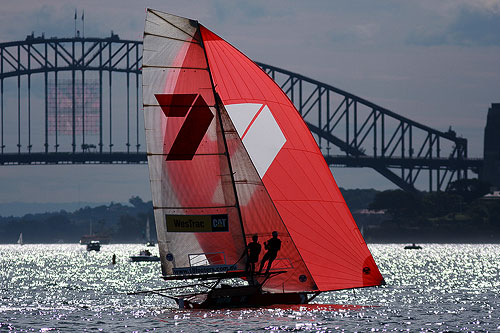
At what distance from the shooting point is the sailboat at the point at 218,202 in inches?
839

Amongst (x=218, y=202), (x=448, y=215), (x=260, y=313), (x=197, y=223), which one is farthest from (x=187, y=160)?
(x=448, y=215)

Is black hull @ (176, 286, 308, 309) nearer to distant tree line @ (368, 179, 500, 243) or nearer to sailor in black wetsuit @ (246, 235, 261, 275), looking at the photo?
sailor in black wetsuit @ (246, 235, 261, 275)

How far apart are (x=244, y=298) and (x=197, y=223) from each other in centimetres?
183

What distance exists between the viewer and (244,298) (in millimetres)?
21172

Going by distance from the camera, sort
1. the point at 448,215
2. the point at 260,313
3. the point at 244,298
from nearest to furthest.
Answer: the point at 244,298 < the point at 260,313 < the point at 448,215

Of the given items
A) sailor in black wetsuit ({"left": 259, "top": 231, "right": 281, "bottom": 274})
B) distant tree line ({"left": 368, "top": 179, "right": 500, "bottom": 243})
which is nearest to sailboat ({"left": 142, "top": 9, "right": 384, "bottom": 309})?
sailor in black wetsuit ({"left": 259, "top": 231, "right": 281, "bottom": 274})

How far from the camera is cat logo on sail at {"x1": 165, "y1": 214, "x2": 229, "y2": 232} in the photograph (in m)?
21.5

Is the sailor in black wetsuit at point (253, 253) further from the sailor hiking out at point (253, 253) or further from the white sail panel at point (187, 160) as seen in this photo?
the white sail panel at point (187, 160)

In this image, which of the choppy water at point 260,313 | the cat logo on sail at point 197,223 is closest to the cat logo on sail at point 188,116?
the cat logo on sail at point 197,223

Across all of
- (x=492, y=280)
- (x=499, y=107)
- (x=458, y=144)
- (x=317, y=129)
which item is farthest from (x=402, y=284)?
(x=499, y=107)

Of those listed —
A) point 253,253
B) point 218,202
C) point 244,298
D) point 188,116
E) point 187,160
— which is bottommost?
point 244,298

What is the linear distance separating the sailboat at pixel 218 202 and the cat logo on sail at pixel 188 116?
2 centimetres

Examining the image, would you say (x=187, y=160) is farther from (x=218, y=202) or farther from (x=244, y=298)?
(x=244, y=298)

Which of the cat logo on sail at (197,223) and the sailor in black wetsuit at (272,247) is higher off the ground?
the cat logo on sail at (197,223)
